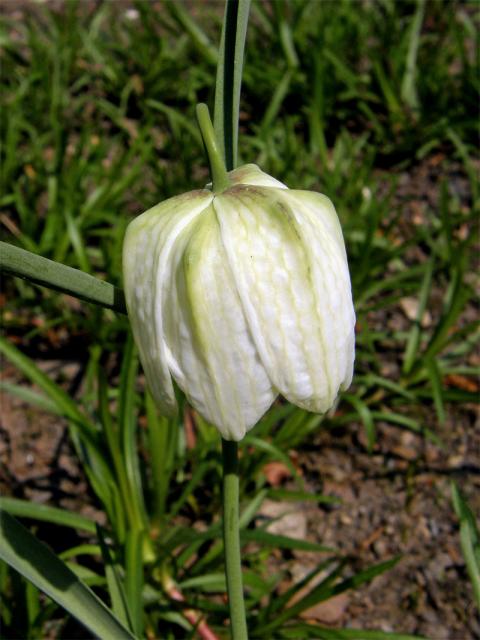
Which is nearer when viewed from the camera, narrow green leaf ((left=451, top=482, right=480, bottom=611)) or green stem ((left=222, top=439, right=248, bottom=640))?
green stem ((left=222, top=439, right=248, bottom=640))

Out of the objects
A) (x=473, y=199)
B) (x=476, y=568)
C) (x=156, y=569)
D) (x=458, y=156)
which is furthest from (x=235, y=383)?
(x=458, y=156)

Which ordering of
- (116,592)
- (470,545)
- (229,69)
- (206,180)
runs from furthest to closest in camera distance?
(206,180) → (116,592) → (470,545) → (229,69)

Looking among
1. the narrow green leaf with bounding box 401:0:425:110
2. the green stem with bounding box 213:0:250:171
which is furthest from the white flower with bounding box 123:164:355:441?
the narrow green leaf with bounding box 401:0:425:110

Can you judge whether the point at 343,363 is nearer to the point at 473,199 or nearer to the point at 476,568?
the point at 476,568

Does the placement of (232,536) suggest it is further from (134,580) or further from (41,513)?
(41,513)

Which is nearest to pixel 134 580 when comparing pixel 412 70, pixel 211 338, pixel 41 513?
pixel 41 513

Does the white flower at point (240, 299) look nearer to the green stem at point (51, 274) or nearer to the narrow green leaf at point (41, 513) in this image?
the green stem at point (51, 274)

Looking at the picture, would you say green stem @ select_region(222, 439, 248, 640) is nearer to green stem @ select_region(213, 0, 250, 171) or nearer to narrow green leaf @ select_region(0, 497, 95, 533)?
green stem @ select_region(213, 0, 250, 171)
